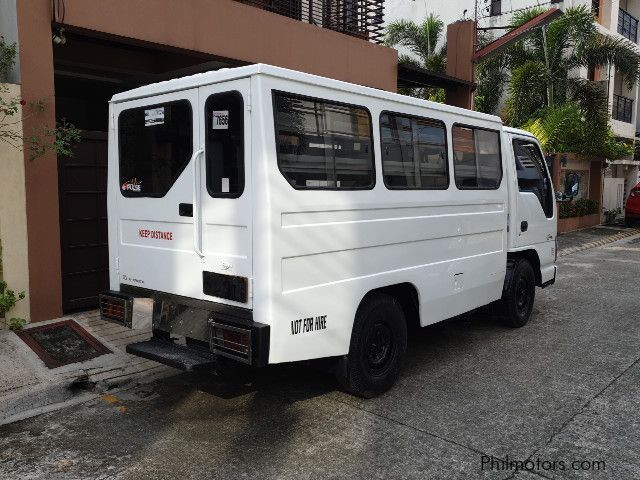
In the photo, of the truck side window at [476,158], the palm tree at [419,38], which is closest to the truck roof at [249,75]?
the truck side window at [476,158]

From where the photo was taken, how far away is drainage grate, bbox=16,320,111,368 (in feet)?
18.2

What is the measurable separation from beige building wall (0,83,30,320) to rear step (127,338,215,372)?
2269mm

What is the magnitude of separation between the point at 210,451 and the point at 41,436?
1.29m

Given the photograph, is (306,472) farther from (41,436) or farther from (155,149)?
(155,149)

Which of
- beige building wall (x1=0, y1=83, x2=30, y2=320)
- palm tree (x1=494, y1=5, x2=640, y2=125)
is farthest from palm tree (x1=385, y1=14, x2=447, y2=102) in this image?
beige building wall (x1=0, y1=83, x2=30, y2=320)

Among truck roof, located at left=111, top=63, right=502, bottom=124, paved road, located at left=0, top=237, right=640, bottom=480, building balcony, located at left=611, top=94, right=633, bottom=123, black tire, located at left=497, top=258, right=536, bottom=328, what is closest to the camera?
paved road, located at left=0, top=237, right=640, bottom=480

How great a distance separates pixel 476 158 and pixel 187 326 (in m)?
3.37

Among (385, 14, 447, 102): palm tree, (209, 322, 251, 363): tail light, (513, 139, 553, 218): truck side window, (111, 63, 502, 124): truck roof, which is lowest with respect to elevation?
(209, 322, 251, 363): tail light

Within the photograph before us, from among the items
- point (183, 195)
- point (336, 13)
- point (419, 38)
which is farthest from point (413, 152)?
point (419, 38)

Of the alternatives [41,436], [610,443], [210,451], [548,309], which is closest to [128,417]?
[41,436]

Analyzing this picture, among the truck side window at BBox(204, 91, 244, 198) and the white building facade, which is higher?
the white building facade

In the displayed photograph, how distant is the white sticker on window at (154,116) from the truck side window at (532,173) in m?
4.09

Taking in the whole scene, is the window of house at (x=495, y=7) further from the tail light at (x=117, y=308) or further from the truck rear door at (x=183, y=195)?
the tail light at (x=117, y=308)

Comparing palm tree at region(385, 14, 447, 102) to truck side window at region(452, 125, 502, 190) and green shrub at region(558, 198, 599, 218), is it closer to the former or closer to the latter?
green shrub at region(558, 198, 599, 218)
